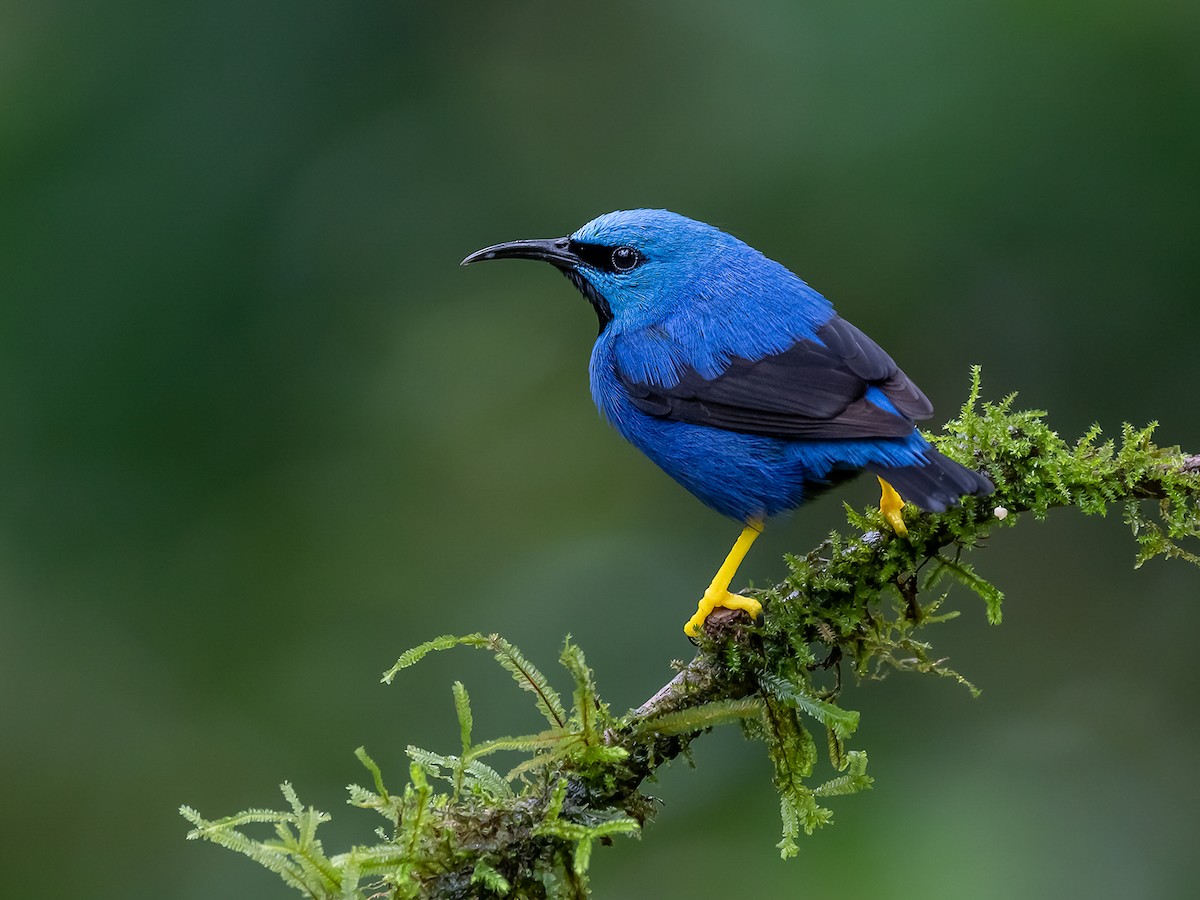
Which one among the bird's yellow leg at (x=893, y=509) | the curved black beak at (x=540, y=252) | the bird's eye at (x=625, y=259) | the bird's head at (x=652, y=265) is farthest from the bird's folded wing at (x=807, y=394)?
the curved black beak at (x=540, y=252)

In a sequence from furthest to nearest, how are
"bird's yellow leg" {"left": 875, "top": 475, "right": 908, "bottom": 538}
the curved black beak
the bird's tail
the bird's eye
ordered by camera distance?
1. the curved black beak
2. the bird's eye
3. "bird's yellow leg" {"left": 875, "top": 475, "right": 908, "bottom": 538}
4. the bird's tail

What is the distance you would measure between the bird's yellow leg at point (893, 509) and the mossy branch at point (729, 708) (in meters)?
0.02

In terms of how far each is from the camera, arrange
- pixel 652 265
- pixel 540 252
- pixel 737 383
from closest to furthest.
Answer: pixel 737 383, pixel 652 265, pixel 540 252

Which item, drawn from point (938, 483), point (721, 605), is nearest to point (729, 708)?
point (721, 605)

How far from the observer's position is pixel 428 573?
252 inches

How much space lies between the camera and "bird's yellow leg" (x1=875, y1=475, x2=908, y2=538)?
11.9 feet

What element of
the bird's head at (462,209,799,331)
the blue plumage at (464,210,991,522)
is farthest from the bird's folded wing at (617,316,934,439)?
the bird's head at (462,209,799,331)

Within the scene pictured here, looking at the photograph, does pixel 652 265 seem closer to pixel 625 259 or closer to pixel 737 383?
pixel 625 259

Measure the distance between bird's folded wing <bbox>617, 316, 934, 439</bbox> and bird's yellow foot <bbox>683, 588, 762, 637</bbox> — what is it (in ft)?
2.06

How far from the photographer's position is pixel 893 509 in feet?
12.0

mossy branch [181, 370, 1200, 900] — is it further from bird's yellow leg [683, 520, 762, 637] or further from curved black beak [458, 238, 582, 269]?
curved black beak [458, 238, 582, 269]

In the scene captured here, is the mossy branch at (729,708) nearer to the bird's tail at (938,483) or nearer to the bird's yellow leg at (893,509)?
the bird's yellow leg at (893,509)

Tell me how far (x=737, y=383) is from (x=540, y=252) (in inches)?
47.9

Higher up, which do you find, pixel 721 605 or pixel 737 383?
pixel 737 383
